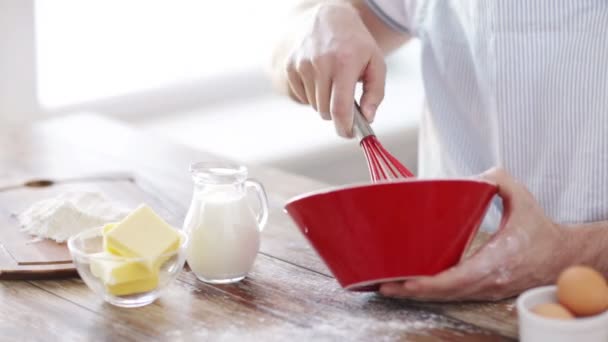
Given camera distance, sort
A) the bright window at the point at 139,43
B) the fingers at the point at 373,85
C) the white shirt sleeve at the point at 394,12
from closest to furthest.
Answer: the fingers at the point at 373,85, the white shirt sleeve at the point at 394,12, the bright window at the point at 139,43

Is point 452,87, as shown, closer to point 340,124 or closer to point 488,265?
point 340,124

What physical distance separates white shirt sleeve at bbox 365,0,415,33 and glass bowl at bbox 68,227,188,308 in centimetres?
67

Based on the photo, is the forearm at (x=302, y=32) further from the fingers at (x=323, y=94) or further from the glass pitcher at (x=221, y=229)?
the glass pitcher at (x=221, y=229)

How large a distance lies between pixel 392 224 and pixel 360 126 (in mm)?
230

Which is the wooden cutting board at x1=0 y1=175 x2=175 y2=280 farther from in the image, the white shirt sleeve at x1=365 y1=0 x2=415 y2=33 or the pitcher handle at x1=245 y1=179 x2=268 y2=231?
the white shirt sleeve at x1=365 y1=0 x2=415 y2=33

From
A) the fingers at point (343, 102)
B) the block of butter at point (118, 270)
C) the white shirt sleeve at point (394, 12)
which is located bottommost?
the block of butter at point (118, 270)

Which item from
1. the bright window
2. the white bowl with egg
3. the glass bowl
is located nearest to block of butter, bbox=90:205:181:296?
the glass bowl

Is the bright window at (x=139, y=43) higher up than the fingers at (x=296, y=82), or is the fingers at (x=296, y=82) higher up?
the fingers at (x=296, y=82)

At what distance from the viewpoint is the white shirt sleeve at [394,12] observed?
165cm

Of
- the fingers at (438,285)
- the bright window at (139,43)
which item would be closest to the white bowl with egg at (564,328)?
the fingers at (438,285)

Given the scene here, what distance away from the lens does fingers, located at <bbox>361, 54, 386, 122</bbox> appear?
4.15ft

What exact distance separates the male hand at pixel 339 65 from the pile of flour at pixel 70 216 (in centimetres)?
31

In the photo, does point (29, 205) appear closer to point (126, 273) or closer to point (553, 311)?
point (126, 273)

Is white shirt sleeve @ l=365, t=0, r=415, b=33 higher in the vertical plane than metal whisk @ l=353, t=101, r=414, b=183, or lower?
higher
